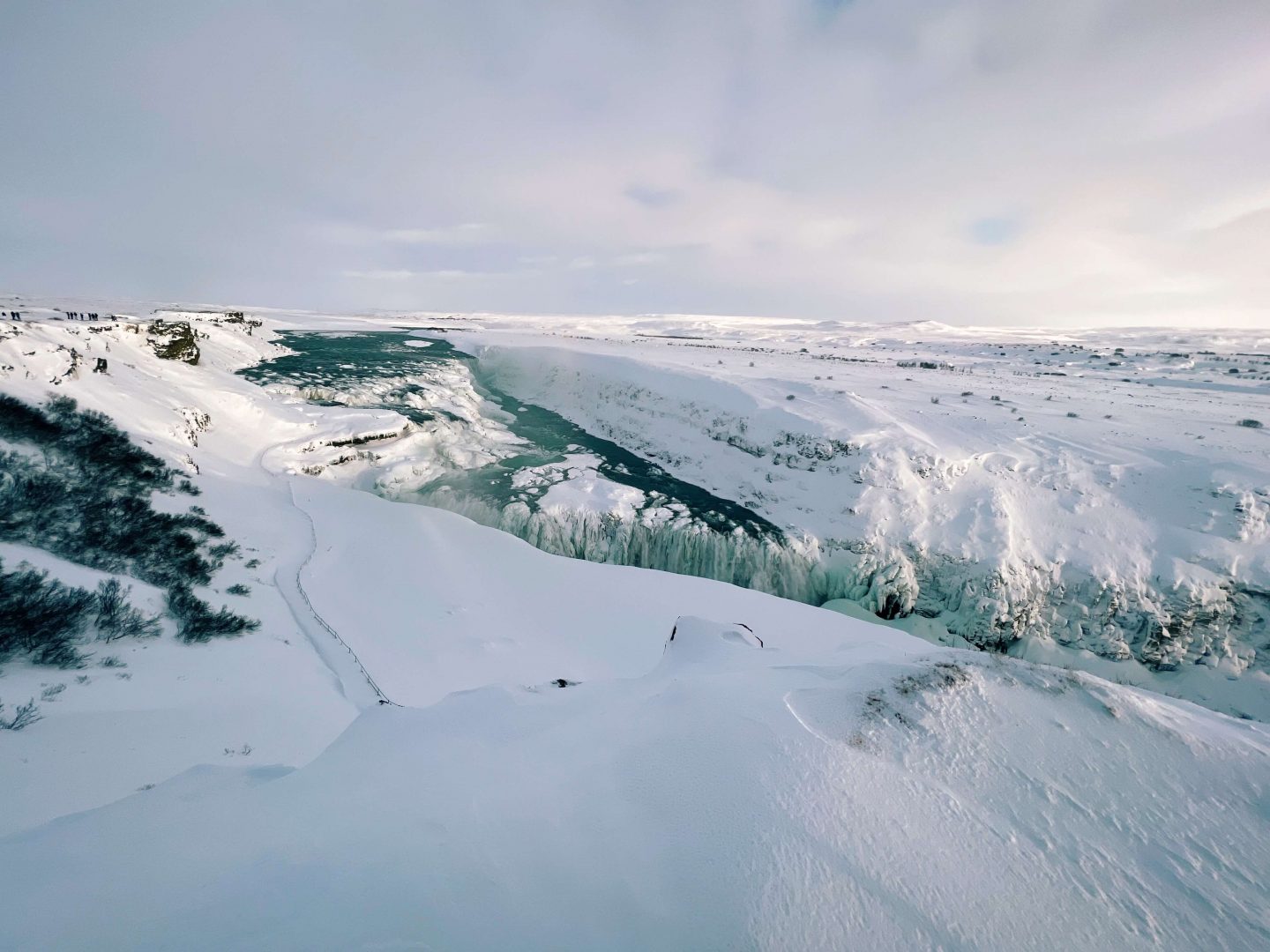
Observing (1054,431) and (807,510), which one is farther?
Answer: (1054,431)

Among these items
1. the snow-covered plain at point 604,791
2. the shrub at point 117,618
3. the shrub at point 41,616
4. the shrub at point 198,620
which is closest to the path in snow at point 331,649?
the snow-covered plain at point 604,791

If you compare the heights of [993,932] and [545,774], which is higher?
[993,932]

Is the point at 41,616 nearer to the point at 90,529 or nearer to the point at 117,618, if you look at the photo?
the point at 117,618

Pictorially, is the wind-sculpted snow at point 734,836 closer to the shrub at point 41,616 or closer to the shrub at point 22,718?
the shrub at point 22,718

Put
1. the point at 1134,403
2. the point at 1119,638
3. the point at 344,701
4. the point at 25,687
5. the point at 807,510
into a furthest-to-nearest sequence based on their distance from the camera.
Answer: the point at 1134,403, the point at 807,510, the point at 1119,638, the point at 344,701, the point at 25,687

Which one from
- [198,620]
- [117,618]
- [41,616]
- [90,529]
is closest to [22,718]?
[41,616]

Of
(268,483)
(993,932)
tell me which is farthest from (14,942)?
(268,483)

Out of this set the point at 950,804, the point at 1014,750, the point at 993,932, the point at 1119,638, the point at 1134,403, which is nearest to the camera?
the point at 993,932

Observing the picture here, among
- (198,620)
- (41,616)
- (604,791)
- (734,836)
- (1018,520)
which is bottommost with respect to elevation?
(198,620)

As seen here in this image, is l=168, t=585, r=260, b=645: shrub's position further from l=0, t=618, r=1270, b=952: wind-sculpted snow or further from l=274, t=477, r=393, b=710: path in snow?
l=0, t=618, r=1270, b=952: wind-sculpted snow

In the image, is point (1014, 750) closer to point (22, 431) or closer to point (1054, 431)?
point (22, 431)

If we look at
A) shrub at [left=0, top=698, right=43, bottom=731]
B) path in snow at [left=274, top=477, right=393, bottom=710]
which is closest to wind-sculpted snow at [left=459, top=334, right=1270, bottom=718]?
path in snow at [left=274, top=477, right=393, bottom=710]
